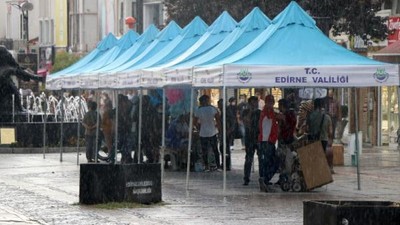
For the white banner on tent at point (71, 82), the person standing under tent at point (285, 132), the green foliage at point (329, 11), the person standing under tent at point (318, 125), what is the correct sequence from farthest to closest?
1. the green foliage at point (329, 11)
2. the white banner on tent at point (71, 82)
3. the person standing under tent at point (318, 125)
4. the person standing under tent at point (285, 132)

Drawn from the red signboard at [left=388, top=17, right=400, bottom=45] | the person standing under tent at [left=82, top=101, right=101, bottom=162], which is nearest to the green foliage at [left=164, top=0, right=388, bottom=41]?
the red signboard at [left=388, top=17, right=400, bottom=45]

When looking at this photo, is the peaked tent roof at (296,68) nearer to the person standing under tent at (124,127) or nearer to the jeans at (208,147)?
the jeans at (208,147)

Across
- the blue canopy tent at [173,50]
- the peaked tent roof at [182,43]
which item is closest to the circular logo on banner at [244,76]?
the blue canopy tent at [173,50]

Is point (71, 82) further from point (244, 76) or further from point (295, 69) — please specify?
point (295, 69)

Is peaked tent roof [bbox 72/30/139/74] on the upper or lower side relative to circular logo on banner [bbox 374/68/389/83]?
upper

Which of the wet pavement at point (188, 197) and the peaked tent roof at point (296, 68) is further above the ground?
the peaked tent roof at point (296, 68)

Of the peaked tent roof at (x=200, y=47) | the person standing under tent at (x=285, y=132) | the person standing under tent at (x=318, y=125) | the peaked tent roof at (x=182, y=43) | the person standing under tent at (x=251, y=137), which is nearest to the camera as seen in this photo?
the person standing under tent at (x=285, y=132)

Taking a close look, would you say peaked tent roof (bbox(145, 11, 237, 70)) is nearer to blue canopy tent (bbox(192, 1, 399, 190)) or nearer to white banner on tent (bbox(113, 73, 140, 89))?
white banner on tent (bbox(113, 73, 140, 89))

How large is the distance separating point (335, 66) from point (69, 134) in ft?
60.0

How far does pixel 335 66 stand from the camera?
66.6ft

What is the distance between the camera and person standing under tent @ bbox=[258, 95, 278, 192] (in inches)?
848

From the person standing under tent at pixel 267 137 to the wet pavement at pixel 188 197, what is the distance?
410 mm

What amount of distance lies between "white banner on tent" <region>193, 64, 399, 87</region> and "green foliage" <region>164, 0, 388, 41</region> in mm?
13982

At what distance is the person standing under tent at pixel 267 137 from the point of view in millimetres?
21547
